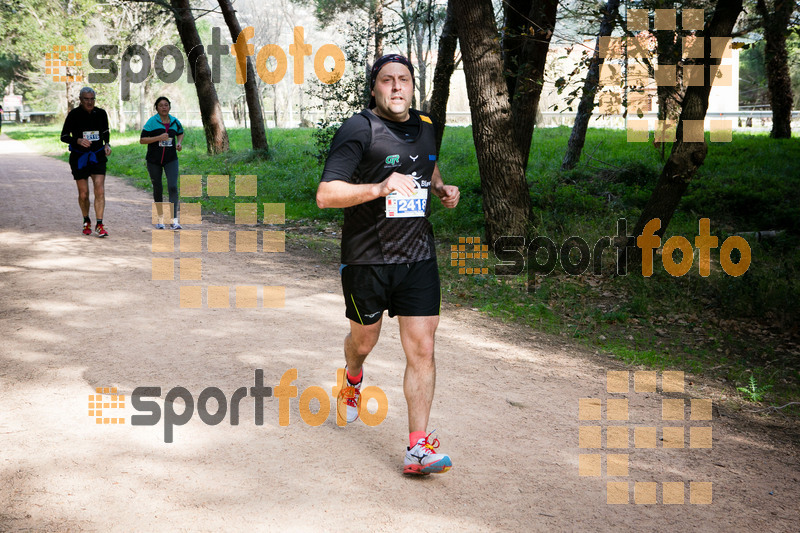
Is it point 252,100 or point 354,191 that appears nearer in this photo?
point 354,191

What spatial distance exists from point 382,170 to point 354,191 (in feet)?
1.01

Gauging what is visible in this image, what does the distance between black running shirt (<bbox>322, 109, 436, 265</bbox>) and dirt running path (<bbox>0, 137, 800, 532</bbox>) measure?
131cm

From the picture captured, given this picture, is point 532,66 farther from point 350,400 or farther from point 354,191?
point 354,191

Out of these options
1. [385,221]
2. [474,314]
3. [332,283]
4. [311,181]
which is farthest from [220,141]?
[385,221]

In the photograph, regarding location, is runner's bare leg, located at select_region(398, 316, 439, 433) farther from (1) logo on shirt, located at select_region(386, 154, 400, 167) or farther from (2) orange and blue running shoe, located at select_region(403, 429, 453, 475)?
(1) logo on shirt, located at select_region(386, 154, 400, 167)

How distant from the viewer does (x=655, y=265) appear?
9828 mm

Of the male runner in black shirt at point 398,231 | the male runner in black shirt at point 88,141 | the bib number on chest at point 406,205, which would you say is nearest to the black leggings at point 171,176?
the male runner in black shirt at point 88,141

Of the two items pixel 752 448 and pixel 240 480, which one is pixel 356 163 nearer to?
pixel 240 480

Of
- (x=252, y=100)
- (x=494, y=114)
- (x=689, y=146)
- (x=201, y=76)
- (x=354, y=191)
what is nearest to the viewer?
(x=354, y=191)

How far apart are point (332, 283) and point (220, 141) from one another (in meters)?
17.3

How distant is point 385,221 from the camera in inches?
165

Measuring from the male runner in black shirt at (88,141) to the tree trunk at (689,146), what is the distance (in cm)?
818

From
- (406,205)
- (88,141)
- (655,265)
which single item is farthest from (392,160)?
(88,141)

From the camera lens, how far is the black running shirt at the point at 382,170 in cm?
403
